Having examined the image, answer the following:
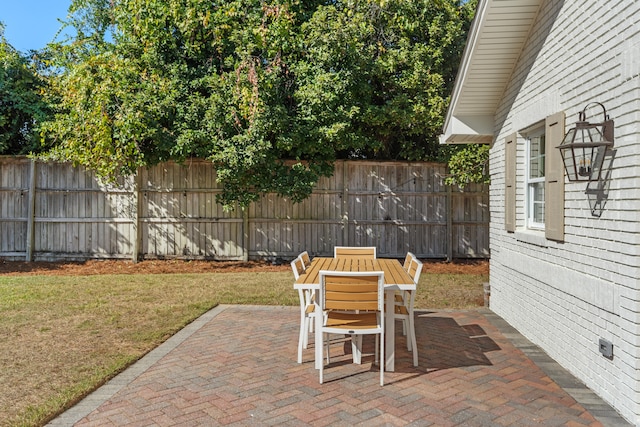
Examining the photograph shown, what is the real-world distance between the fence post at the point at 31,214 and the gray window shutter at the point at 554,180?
11416mm

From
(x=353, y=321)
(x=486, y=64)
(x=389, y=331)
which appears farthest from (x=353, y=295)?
(x=486, y=64)

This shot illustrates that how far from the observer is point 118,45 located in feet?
35.5

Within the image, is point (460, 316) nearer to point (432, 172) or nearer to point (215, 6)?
point (432, 172)

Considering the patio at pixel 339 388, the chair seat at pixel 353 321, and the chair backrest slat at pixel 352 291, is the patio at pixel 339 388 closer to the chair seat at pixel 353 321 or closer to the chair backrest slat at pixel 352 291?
the chair seat at pixel 353 321

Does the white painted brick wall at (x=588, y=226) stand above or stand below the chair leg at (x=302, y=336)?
above

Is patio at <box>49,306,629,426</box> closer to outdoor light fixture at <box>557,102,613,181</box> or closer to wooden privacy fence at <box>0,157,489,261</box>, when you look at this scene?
outdoor light fixture at <box>557,102,613,181</box>

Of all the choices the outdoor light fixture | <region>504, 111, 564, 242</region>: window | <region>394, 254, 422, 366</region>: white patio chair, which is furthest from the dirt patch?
the outdoor light fixture

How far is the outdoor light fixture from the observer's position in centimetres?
372

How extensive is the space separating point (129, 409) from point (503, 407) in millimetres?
2878

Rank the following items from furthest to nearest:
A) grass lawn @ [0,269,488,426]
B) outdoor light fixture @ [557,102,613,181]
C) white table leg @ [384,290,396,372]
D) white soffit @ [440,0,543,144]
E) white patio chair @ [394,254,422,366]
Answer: white soffit @ [440,0,543,144] < white patio chair @ [394,254,422,366] < white table leg @ [384,290,396,372] < grass lawn @ [0,269,488,426] < outdoor light fixture @ [557,102,613,181]

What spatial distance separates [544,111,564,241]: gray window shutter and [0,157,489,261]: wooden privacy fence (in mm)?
6876

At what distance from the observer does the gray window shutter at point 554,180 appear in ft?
14.9

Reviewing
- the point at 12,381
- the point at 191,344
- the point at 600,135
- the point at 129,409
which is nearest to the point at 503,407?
the point at 600,135

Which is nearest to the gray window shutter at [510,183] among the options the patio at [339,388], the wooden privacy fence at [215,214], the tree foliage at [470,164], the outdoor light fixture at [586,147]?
the patio at [339,388]
